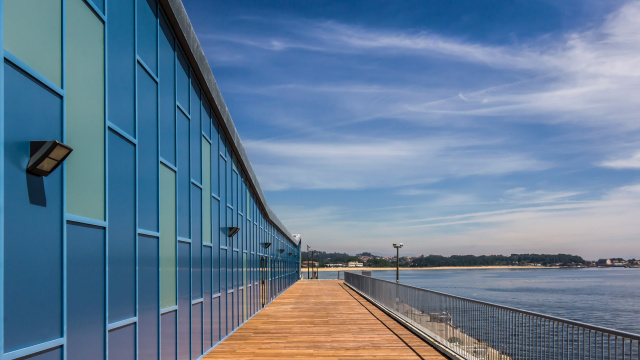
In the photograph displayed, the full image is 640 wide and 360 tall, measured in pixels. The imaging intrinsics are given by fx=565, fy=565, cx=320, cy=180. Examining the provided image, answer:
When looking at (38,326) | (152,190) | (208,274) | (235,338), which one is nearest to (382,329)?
(235,338)

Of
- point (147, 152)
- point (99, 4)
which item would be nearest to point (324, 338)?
point (147, 152)

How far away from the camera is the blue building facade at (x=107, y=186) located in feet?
16.3

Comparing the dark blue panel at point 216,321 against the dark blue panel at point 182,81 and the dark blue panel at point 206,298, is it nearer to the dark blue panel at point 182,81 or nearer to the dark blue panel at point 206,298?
the dark blue panel at point 206,298

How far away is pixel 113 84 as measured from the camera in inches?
280

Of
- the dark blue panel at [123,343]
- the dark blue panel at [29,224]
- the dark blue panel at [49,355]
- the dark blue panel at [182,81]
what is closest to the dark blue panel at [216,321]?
the dark blue panel at [182,81]

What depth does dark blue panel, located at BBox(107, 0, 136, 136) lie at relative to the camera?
7059 millimetres

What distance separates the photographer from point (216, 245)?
44.4 ft

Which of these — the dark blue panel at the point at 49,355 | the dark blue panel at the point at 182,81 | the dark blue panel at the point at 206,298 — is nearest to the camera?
the dark blue panel at the point at 49,355

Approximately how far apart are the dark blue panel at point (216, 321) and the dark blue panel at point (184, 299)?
2.24m

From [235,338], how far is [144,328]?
22.7 ft

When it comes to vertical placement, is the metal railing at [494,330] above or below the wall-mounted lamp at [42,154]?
below

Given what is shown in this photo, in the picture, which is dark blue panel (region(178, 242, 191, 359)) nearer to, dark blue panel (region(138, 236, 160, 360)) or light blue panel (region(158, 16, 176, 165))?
dark blue panel (region(138, 236, 160, 360))

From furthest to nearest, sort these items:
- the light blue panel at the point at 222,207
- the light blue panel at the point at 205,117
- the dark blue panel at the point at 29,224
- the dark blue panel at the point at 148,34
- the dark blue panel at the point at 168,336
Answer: the light blue panel at the point at 222,207, the light blue panel at the point at 205,117, the dark blue panel at the point at 168,336, the dark blue panel at the point at 148,34, the dark blue panel at the point at 29,224

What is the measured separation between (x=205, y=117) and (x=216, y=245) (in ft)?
10.1
